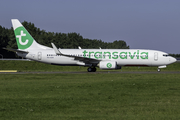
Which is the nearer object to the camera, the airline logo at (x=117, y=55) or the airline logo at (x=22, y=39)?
the airline logo at (x=117, y=55)

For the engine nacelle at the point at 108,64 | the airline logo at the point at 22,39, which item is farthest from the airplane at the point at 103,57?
the airline logo at the point at 22,39

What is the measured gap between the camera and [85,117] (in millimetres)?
10016

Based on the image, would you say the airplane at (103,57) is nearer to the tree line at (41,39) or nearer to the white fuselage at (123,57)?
the white fuselage at (123,57)

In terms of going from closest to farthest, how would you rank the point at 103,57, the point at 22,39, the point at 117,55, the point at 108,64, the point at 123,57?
the point at 108,64, the point at 123,57, the point at 117,55, the point at 103,57, the point at 22,39

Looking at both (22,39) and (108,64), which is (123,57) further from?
(22,39)

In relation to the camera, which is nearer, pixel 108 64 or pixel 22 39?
pixel 108 64

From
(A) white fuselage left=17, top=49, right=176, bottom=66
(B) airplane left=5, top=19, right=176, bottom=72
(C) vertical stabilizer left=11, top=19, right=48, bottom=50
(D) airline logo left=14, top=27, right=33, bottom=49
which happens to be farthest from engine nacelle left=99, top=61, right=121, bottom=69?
(D) airline logo left=14, top=27, right=33, bottom=49

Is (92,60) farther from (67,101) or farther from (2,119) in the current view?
(2,119)

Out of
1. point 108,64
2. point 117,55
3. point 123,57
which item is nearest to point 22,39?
point 108,64

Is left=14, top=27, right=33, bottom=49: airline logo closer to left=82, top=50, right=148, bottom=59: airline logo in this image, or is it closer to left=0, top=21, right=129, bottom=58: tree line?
left=82, top=50, right=148, bottom=59: airline logo

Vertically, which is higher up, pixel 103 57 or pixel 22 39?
pixel 22 39

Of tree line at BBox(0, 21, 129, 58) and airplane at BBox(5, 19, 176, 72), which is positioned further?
tree line at BBox(0, 21, 129, 58)

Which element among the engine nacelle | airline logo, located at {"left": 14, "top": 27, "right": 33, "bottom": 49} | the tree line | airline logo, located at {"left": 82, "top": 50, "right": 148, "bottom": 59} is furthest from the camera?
the tree line

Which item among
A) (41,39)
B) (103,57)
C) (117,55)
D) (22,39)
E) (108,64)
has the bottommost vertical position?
(108,64)
